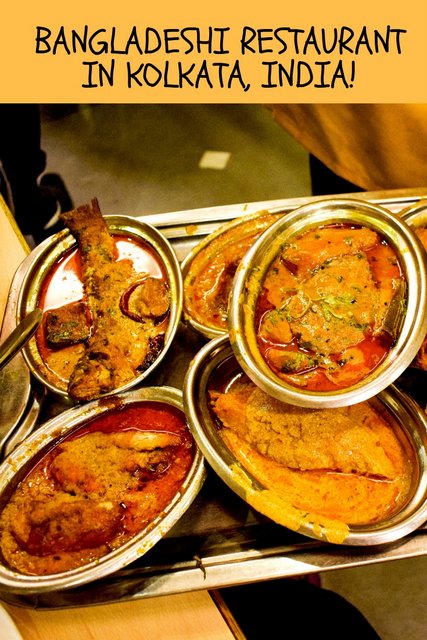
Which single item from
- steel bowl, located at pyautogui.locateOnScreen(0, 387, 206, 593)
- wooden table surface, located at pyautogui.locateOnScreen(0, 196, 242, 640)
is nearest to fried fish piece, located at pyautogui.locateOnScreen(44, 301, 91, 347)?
steel bowl, located at pyautogui.locateOnScreen(0, 387, 206, 593)

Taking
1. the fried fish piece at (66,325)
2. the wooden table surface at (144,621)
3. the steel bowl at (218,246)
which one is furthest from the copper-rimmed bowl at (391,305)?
the wooden table surface at (144,621)

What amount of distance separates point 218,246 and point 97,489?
1453mm

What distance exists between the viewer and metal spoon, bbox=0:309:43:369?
230 centimetres

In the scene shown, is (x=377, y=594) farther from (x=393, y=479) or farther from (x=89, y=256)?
(x=89, y=256)

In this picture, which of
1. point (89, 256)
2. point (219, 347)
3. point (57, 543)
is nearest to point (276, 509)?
point (219, 347)

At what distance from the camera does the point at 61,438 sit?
2.47 metres

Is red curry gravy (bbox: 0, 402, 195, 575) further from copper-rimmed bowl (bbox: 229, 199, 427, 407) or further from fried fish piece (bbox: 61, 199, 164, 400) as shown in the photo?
copper-rimmed bowl (bbox: 229, 199, 427, 407)

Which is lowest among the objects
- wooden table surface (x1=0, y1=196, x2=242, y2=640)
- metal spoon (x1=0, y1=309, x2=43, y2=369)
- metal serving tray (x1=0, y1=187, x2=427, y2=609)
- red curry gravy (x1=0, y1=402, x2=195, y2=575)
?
wooden table surface (x1=0, y1=196, x2=242, y2=640)

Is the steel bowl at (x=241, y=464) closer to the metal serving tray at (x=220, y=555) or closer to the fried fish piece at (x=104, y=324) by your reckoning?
the metal serving tray at (x=220, y=555)

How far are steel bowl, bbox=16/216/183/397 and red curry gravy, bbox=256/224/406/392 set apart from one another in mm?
635

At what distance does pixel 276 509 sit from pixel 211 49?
2.84 meters

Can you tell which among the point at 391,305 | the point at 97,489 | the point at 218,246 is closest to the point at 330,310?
the point at 391,305

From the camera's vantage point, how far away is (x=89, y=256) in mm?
2887

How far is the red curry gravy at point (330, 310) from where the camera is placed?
6.60 ft
